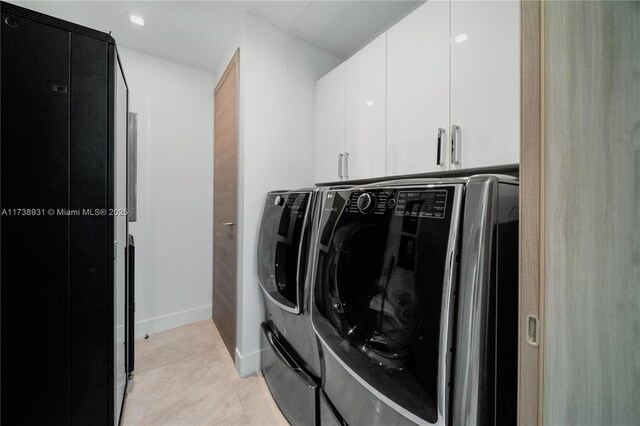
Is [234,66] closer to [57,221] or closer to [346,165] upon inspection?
[346,165]

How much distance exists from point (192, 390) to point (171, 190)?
5.83 ft

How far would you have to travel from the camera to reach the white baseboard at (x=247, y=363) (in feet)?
5.97

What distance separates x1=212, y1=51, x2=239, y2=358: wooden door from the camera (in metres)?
1.98

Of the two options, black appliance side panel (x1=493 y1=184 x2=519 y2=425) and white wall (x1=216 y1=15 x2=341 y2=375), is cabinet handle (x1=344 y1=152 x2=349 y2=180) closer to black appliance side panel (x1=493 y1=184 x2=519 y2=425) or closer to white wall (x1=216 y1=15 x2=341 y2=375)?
white wall (x1=216 y1=15 x2=341 y2=375)

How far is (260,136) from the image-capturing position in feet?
6.10

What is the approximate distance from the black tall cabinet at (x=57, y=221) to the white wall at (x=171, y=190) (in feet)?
4.88

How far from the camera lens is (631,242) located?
473 mm

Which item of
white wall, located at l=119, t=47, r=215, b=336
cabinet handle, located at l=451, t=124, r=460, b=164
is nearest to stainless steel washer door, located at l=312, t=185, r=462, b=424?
cabinet handle, located at l=451, t=124, r=460, b=164

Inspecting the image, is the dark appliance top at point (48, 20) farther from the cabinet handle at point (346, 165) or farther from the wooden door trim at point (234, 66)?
the cabinet handle at point (346, 165)

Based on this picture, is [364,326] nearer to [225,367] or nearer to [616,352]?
[616,352]

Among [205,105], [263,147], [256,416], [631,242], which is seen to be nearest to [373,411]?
[631,242]

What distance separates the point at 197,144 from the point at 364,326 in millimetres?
2532

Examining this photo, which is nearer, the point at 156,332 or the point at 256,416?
the point at 256,416

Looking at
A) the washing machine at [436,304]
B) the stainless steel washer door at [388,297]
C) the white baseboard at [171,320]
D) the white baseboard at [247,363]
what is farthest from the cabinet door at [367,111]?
the white baseboard at [171,320]
